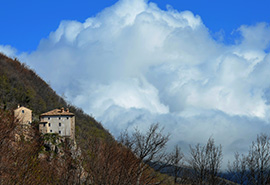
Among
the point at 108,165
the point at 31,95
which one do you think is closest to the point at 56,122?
the point at 31,95

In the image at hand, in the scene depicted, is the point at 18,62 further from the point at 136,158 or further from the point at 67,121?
the point at 136,158

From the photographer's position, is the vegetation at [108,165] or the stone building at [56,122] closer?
the vegetation at [108,165]

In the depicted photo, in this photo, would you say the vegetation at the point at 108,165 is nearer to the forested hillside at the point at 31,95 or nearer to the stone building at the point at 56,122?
the stone building at the point at 56,122

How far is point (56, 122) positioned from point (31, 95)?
3750 cm

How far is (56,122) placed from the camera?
9969cm

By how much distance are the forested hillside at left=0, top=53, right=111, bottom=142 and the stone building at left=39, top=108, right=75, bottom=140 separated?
4764 mm

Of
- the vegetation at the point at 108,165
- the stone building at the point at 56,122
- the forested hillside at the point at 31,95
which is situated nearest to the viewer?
the vegetation at the point at 108,165

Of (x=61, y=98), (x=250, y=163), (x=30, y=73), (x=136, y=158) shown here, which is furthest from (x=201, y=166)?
(x=30, y=73)

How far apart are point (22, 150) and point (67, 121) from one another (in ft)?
220

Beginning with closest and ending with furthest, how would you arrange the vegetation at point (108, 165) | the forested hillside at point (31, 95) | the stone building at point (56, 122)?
the vegetation at point (108, 165) → the stone building at point (56, 122) → the forested hillside at point (31, 95)

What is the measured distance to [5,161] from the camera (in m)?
29.3

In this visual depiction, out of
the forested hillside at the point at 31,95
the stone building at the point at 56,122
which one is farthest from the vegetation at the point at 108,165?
the forested hillside at the point at 31,95

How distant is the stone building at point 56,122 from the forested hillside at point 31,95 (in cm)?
476

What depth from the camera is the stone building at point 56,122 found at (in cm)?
9844
